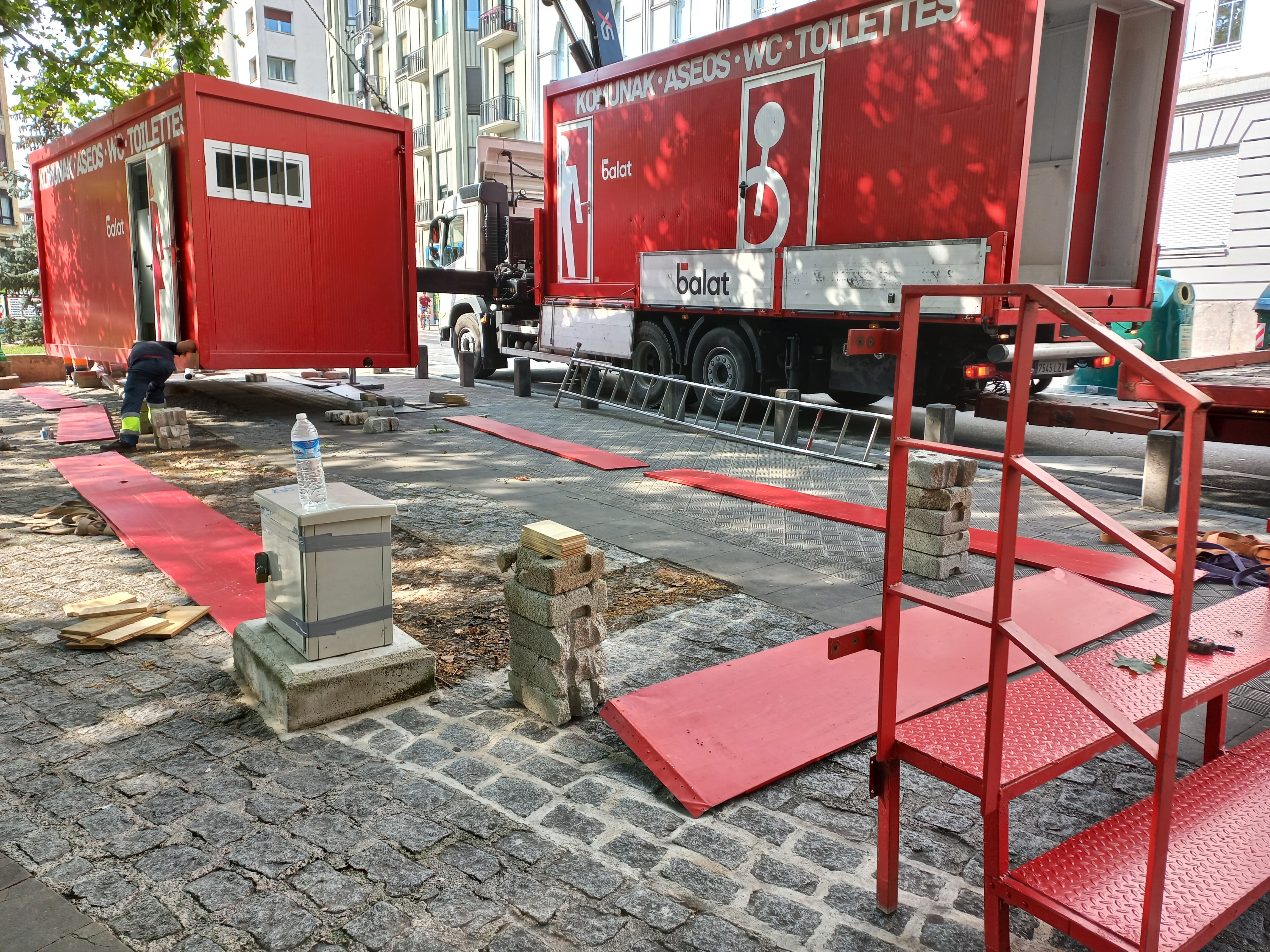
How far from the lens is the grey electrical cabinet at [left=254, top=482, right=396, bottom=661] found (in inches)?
142

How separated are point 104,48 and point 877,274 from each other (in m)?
13.5

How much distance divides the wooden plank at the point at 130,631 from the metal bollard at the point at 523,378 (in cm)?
1007

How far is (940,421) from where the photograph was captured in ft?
27.9

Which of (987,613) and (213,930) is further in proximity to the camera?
(213,930)

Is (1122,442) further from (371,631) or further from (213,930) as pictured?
(213,930)

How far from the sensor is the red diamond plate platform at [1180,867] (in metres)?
2.03

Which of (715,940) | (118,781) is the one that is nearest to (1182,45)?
(715,940)

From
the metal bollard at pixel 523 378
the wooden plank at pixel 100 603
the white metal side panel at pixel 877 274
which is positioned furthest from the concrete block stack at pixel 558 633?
the metal bollard at pixel 523 378

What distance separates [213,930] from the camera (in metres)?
2.46

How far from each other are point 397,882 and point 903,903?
1.47m

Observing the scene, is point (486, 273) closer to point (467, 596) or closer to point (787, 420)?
point (787, 420)

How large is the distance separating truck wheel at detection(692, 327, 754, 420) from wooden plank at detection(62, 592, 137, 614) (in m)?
7.53

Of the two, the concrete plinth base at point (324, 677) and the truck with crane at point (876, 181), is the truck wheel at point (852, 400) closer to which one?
the truck with crane at point (876, 181)

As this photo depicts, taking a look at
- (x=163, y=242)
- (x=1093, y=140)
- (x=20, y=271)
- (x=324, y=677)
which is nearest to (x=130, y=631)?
(x=324, y=677)
